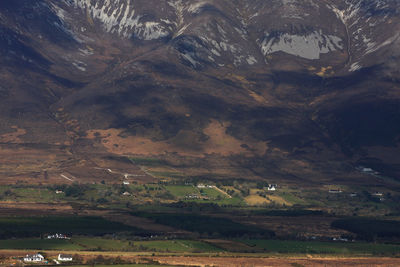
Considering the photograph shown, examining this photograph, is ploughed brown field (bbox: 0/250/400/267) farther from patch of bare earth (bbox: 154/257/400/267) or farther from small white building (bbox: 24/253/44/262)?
small white building (bbox: 24/253/44/262)

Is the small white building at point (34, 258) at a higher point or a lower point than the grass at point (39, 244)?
lower

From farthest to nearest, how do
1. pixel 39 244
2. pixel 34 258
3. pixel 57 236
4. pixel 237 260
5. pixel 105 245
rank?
pixel 57 236 < pixel 105 245 < pixel 39 244 < pixel 237 260 < pixel 34 258

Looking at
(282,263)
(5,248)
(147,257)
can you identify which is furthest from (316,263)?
(5,248)

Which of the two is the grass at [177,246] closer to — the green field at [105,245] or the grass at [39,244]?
the green field at [105,245]

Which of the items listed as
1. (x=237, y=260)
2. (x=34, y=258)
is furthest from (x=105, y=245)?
(x=237, y=260)

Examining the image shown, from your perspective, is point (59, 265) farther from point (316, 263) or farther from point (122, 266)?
point (316, 263)

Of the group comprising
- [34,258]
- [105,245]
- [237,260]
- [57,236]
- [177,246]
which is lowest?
[34,258]

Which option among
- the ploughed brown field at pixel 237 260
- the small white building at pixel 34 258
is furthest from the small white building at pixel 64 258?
the small white building at pixel 34 258

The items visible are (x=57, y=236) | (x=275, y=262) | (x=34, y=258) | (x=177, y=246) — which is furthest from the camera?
(x=57, y=236)

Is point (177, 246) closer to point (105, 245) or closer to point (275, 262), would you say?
point (105, 245)

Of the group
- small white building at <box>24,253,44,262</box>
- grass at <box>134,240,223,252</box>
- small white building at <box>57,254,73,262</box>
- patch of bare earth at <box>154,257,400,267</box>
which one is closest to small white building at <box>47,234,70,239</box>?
grass at <box>134,240,223,252</box>

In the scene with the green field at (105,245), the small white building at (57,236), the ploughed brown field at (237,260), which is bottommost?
the ploughed brown field at (237,260)
